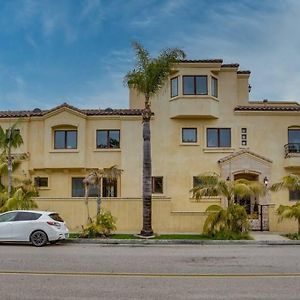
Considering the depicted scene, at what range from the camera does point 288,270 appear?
42.7 ft

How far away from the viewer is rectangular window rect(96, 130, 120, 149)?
3188 cm

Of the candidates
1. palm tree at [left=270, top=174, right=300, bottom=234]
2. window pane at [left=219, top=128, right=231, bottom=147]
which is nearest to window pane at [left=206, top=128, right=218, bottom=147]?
window pane at [left=219, top=128, right=231, bottom=147]

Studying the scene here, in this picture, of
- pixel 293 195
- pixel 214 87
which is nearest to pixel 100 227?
pixel 214 87

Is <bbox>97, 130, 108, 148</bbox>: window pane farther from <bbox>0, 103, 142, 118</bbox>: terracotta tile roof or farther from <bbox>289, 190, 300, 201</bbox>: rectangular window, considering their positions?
<bbox>289, 190, 300, 201</bbox>: rectangular window

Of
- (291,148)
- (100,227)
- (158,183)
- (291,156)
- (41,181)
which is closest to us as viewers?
(100,227)

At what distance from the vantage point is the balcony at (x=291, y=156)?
30484mm

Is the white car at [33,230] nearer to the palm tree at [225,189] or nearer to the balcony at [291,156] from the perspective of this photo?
the palm tree at [225,189]

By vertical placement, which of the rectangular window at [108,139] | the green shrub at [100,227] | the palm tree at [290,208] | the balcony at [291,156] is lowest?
the green shrub at [100,227]

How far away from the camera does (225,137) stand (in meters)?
31.6

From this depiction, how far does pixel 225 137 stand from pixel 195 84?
405 centimetres

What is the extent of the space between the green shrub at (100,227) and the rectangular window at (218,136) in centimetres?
1083

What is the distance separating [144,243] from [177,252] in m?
3.74

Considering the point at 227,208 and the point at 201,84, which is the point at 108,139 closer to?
the point at 201,84

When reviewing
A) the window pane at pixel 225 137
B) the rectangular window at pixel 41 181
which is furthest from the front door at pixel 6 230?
the window pane at pixel 225 137
